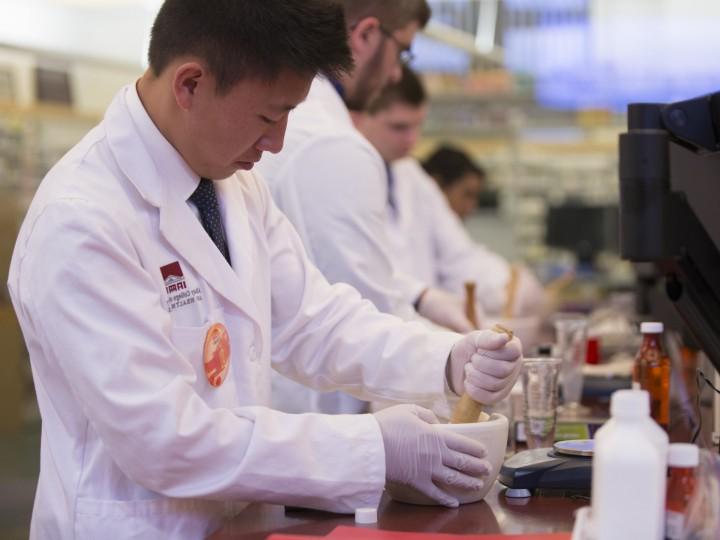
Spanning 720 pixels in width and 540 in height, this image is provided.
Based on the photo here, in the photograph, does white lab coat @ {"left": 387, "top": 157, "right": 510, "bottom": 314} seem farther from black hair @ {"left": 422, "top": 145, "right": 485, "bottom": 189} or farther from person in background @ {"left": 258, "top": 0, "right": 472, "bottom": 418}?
person in background @ {"left": 258, "top": 0, "right": 472, "bottom": 418}

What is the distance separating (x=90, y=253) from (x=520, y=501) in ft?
2.27

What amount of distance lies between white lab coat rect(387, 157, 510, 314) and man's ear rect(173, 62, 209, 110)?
9.17 feet

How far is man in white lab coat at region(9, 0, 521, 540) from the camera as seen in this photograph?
133 cm

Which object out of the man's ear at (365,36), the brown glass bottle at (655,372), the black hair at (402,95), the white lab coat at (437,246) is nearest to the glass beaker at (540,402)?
the brown glass bottle at (655,372)

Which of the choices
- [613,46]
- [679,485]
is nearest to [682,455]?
[679,485]

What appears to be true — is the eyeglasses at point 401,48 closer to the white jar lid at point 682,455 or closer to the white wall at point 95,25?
the white jar lid at point 682,455

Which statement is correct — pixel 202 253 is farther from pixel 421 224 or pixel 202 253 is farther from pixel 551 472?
pixel 421 224

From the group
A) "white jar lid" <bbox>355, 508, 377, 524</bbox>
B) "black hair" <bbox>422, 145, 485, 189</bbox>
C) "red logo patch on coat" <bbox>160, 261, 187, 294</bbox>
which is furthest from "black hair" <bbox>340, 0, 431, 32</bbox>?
"black hair" <bbox>422, 145, 485, 189</bbox>

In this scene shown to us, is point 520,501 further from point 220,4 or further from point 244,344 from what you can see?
point 220,4

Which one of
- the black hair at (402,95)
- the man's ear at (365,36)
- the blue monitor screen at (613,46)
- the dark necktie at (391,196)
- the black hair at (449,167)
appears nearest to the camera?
the man's ear at (365,36)

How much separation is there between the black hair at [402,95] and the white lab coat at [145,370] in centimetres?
206

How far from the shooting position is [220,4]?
1.45 meters

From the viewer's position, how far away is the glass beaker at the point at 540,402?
1818mm

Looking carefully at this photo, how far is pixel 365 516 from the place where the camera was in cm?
136
